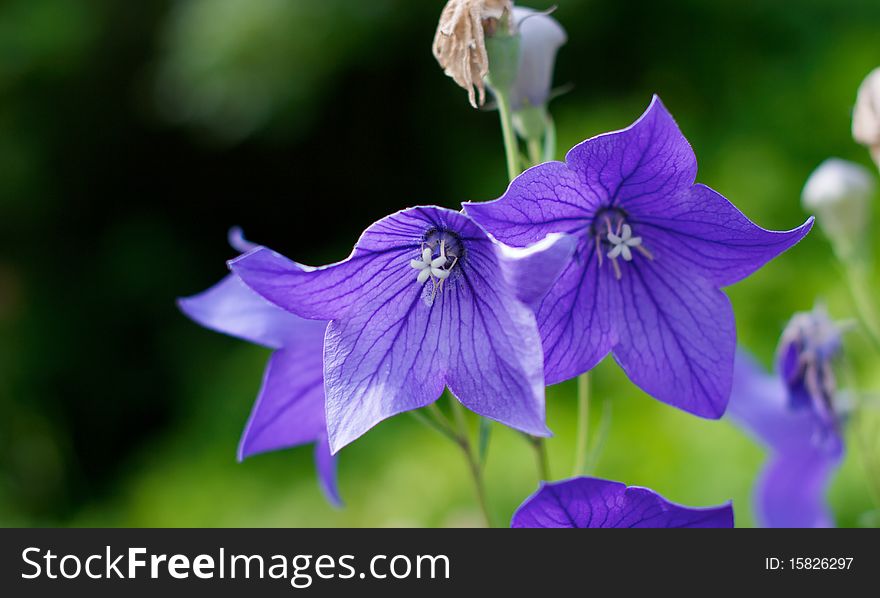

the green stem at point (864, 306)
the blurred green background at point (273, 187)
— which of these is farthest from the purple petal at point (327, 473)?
the blurred green background at point (273, 187)

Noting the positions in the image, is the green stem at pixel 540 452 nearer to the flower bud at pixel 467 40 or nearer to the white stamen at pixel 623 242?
the white stamen at pixel 623 242

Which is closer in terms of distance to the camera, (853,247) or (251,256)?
(251,256)

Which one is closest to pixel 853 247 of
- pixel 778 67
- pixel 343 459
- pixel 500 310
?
pixel 500 310

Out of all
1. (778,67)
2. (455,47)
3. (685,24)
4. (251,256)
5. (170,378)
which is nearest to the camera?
(251,256)

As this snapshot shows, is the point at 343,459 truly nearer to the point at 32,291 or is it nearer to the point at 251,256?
the point at 32,291

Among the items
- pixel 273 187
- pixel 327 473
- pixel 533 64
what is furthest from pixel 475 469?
pixel 273 187

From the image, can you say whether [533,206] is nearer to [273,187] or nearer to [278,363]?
[278,363]
